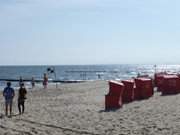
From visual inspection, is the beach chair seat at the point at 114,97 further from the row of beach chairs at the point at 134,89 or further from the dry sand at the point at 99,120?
the dry sand at the point at 99,120

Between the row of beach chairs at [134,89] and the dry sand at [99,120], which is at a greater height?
the row of beach chairs at [134,89]

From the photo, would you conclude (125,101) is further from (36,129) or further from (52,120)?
(36,129)

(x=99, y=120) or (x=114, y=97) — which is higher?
(x=114, y=97)

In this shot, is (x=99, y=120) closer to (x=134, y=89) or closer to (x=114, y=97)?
(x=114, y=97)

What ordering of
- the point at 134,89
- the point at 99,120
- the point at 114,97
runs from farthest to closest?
the point at 134,89
the point at 114,97
the point at 99,120

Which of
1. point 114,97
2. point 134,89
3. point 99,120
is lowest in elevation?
point 99,120

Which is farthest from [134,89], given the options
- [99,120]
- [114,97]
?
[99,120]

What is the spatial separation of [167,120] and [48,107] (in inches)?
310

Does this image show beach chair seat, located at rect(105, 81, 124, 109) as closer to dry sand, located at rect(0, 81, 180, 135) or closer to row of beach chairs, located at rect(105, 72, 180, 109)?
row of beach chairs, located at rect(105, 72, 180, 109)

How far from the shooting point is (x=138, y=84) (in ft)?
71.4

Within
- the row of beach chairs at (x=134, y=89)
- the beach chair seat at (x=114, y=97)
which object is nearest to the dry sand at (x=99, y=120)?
the beach chair seat at (x=114, y=97)

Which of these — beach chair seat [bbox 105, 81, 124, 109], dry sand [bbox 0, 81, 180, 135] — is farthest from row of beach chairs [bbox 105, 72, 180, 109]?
dry sand [bbox 0, 81, 180, 135]

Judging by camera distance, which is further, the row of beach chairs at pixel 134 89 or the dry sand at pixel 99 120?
the row of beach chairs at pixel 134 89

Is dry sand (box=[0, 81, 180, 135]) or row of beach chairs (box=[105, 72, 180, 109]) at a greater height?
row of beach chairs (box=[105, 72, 180, 109])
